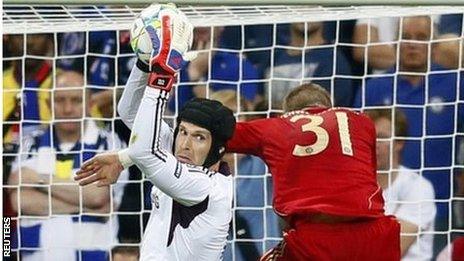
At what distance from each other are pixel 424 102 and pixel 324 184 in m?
1.55

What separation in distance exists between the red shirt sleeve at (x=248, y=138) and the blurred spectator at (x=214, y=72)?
4.54ft


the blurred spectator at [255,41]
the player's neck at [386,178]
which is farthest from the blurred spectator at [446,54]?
the blurred spectator at [255,41]

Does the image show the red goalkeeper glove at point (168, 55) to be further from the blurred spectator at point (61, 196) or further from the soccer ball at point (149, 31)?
the blurred spectator at point (61, 196)

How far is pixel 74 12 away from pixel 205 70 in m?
0.60

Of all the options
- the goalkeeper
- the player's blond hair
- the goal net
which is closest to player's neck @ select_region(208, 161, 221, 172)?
the goalkeeper

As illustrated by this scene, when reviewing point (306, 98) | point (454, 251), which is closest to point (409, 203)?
point (454, 251)

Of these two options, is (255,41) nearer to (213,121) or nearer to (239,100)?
(239,100)

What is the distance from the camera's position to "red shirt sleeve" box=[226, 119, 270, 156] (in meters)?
4.40

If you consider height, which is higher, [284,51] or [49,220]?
[284,51]

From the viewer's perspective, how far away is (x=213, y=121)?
427 cm

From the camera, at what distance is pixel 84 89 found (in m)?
5.87

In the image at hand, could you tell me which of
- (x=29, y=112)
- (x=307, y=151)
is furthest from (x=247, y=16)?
(x=307, y=151)

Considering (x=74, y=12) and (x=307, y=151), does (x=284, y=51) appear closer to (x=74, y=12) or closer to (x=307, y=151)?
(x=74, y=12)

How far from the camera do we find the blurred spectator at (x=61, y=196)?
5.78 m
